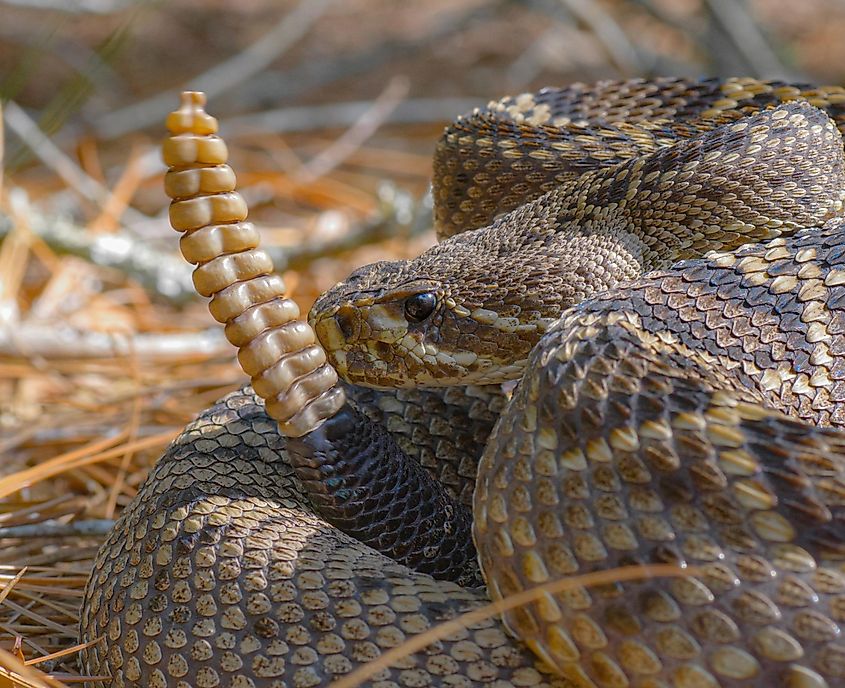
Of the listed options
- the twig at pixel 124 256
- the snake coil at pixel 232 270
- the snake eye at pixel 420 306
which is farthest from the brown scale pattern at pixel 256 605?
the twig at pixel 124 256

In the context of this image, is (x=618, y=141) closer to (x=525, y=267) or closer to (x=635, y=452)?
(x=525, y=267)

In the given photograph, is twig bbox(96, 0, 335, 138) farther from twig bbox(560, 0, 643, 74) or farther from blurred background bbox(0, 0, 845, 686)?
twig bbox(560, 0, 643, 74)

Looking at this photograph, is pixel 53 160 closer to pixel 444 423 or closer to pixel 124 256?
pixel 124 256

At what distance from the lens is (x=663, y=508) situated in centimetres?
184

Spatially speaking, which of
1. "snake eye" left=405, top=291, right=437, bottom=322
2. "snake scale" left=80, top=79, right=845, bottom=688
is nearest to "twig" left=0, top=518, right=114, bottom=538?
"snake scale" left=80, top=79, right=845, bottom=688

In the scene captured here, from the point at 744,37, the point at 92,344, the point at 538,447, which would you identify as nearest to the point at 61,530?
the point at 92,344

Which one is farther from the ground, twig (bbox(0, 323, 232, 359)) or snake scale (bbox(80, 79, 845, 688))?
twig (bbox(0, 323, 232, 359))

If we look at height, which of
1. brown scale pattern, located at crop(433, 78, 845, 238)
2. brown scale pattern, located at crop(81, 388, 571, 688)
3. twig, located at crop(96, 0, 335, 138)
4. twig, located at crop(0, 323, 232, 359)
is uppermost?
twig, located at crop(96, 0, 335, 138)

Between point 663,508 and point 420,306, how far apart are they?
3.62ft

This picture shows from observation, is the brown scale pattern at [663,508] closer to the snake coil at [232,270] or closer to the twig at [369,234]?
the snake coil at [232,270]

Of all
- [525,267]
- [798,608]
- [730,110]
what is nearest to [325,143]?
[730,110]

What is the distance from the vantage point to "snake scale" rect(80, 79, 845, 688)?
1803mm

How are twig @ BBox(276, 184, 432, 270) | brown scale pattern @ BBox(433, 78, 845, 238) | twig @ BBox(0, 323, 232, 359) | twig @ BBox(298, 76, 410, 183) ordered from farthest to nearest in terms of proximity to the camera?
twig @ BBox(298, 76, 410, 183) → twig @ BBox(276, 184, 432, 270) → twig @ BBox(0, 323, 232, 359) → brown scale pattern @ BBox(433, 78, 845, 238)

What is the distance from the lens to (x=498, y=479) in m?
2.09
